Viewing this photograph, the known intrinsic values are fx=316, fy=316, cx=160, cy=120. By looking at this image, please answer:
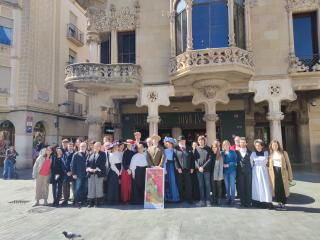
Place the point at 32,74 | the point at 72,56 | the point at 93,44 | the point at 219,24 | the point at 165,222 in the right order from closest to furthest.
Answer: the point at 165,222 → the point at 219,24 → the point at 93,44 → the point at 32,74 → the point at 72,56

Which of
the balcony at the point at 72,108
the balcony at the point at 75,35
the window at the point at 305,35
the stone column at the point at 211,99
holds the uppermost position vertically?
the balcony at the point at 75,35

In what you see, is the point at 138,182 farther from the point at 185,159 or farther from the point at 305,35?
the point at 305,35

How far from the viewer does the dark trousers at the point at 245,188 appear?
28.7 feet

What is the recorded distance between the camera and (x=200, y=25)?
14.1 m

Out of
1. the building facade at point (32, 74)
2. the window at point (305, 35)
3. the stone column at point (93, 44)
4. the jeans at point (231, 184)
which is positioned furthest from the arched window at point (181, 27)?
the building facade at point (32, 74)

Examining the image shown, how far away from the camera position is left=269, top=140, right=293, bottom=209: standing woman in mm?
8398

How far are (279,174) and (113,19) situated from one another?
38.4ft

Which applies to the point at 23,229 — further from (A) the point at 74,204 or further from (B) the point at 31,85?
(B) the point at 31,85

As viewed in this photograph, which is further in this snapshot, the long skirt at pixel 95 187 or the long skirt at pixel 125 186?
the long skirt at pixel 125 186

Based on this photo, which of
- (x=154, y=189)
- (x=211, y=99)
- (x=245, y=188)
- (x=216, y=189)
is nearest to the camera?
(x=245, y=188)

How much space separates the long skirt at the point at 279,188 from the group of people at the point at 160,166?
170 mm

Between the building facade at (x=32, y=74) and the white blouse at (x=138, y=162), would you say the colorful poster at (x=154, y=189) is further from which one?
the building facade at (x=32, y=74)

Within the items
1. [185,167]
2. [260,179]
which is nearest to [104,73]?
[185,167]

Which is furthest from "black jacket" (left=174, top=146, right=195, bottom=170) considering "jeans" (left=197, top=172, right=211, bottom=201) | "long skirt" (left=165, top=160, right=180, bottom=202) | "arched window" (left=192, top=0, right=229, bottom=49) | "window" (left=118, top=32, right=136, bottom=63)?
"window" (left=118, top=32, right=136, bottom=63)
